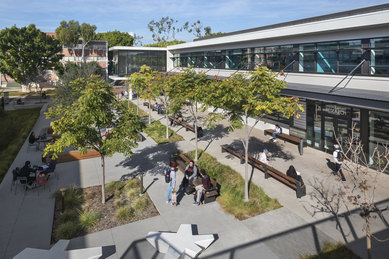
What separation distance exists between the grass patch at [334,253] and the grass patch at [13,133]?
46.0 feet

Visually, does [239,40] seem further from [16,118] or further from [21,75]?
[21,75]

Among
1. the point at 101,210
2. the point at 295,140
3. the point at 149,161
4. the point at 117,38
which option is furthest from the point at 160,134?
the point at 117,38

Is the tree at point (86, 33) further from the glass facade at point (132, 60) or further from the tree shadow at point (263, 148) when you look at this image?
the tree shadow at point (263, 148)

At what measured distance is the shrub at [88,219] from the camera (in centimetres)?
926

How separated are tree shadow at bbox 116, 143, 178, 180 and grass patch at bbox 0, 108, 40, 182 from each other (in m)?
6.11

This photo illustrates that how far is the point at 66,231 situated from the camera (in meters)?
8.80

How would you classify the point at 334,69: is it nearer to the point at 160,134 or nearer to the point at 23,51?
the point at 160,134

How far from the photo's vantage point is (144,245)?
26.8 feet

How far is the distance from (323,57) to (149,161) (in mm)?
12289

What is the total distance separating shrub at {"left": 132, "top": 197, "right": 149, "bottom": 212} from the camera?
10297 millimetres

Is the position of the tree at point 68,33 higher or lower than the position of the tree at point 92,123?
higher

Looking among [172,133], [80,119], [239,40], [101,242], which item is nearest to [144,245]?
[101,242]

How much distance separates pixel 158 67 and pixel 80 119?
37020mm

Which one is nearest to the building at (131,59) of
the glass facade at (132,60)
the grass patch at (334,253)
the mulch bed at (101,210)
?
the glass facade at (132,60)
